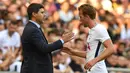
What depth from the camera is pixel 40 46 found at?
7051 millimetres

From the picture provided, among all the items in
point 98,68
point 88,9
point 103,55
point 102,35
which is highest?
point 88,9

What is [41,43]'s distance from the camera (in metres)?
7.07

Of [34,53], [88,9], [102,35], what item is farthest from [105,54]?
[34,53]

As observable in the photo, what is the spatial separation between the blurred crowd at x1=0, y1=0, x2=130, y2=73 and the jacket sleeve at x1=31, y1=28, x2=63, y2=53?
2995 millimetres

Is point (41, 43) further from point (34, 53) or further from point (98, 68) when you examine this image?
point (98, 68)

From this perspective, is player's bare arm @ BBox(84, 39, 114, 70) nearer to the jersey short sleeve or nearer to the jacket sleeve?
the jersey short sleeve

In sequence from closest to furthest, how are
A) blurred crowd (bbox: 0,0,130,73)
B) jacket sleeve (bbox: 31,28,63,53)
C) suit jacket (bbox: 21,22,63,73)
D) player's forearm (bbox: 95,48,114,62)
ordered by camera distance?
player's forearm (bbox: 95,48,114,62) < jacket sleeve (bbox: 31,28,63,53) < suit jacket (bbox: 21,22,63,73) < blurred crowd (bbox: 0,0,130,73)

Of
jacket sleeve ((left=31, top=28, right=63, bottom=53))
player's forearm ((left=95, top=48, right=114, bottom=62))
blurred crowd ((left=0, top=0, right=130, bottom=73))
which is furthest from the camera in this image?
blurred crowd ((left=0, top=0, right=130, bottom=73))

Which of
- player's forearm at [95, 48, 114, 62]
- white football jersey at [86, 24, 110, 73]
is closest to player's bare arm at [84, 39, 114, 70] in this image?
player's forearm at [95, 48, 114, 62]

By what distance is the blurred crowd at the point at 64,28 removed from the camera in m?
10.8

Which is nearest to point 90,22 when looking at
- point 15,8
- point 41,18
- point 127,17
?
point 41,18

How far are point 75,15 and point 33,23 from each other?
7811mm

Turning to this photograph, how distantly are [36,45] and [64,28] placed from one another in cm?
664

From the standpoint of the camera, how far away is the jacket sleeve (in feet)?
23.1
